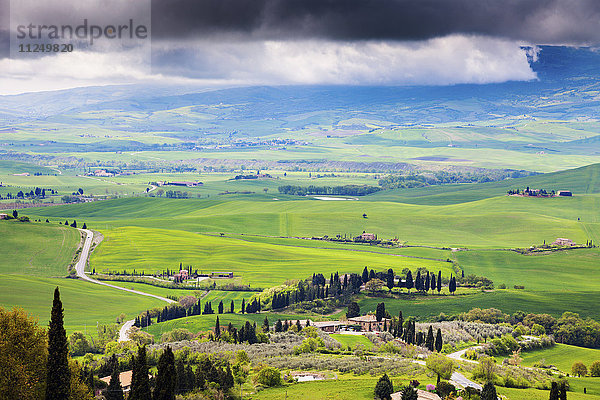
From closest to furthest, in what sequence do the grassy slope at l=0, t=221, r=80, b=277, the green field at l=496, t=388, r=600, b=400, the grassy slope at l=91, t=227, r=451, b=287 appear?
1. the green field at l=496, t=388, r=600, b=400
2. the grassy slope at l=91, t=227, r=451, b=287
3. the grassy slope at l=0, t=221, r=80, b=277

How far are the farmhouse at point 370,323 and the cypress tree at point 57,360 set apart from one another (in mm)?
57499

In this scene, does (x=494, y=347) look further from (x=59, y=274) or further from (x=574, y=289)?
(x=59, y=274)

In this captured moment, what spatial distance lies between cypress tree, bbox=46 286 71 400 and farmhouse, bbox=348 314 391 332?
57.5 metres

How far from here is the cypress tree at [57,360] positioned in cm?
5125

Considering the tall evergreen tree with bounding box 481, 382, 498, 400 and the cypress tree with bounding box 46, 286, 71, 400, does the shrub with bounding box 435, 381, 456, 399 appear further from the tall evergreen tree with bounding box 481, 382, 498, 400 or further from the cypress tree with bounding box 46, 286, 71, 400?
the cypress tree with bounding box 46, 286, 71, 400

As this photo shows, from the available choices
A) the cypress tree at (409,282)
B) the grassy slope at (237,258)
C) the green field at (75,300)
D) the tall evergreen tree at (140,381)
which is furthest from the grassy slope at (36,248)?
the tall evergreen tree at (140,381)

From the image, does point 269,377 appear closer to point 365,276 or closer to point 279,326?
point 279,326

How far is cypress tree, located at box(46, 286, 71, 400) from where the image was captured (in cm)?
5125

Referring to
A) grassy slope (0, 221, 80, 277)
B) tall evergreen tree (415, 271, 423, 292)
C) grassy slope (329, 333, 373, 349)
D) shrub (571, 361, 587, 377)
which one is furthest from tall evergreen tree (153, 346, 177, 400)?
grassy slope (0, 221, 80, 277)

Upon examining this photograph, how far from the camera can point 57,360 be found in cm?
5166

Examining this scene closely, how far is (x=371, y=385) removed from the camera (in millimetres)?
68375

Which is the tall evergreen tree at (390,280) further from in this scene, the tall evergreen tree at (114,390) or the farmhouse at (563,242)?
the tall evergreen tree at (114,390)

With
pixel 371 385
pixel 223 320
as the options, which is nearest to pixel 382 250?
pixel 223 320

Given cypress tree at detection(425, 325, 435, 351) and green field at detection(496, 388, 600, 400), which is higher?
cypress tree at detection(425, 325, 435, 351)
